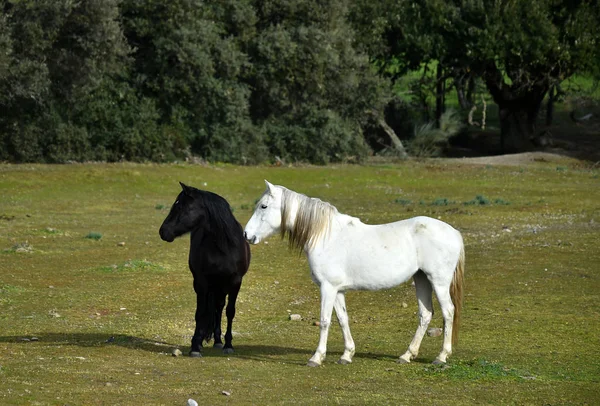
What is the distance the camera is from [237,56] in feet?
130

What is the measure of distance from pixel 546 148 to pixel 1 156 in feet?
83.2

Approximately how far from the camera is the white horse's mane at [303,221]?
Result: 10.9m

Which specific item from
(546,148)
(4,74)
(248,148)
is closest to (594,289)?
(4,74)

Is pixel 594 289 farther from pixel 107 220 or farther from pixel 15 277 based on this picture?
pixel 107 220

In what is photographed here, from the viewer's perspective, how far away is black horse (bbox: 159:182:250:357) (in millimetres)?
11484

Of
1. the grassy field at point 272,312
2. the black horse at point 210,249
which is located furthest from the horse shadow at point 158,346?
the black horse at point 210,249

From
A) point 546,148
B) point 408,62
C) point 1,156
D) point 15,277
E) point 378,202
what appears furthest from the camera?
point 408,62

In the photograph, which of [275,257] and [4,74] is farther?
[4,74]

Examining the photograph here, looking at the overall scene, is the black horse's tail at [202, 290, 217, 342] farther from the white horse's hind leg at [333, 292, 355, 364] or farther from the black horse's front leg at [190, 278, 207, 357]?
the white horse's hind leg at [333, 292, 355, 364]

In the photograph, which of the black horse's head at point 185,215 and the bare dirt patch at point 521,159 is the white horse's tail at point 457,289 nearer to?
the black horse's head at point 185,215

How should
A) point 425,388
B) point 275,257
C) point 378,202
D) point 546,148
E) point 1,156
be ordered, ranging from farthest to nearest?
point 546,148 → point 1,156 → point 378,202 → point 275,257 → point 425,388

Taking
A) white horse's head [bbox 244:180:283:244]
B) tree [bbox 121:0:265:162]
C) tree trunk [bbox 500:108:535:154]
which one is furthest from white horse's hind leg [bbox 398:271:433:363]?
tree trunk [bbox 500:108:535:154]

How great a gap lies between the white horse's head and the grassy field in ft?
A: 4.54

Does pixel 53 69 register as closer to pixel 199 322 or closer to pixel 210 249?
pixel 210 249
